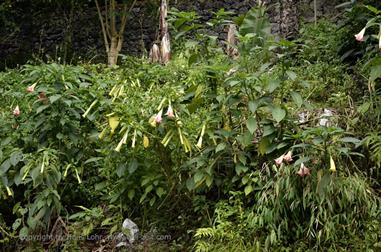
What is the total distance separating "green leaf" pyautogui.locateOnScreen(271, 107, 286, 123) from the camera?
10.3 feet

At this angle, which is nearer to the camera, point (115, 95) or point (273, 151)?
point (273, 151)

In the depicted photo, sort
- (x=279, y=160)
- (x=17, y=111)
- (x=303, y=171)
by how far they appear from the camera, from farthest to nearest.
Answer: (x=17, y=111)
(x=279, y=160)
(x=303, y=171)

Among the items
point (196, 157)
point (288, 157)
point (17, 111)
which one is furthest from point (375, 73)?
point (17, 111)

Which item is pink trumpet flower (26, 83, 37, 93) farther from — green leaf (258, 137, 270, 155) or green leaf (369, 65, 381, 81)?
green leaf (369, 65, 381, 81)

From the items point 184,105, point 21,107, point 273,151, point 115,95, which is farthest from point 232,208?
point 21,107

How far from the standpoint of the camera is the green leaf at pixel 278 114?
3.15m

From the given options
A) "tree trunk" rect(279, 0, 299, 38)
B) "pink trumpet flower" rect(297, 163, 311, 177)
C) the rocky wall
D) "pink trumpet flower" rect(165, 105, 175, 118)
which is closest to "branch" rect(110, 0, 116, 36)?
the rocky wall

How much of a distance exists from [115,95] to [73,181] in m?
0.84

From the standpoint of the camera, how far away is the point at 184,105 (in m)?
3.56

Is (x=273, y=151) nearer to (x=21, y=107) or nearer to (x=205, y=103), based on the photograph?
(x=205, y=103)

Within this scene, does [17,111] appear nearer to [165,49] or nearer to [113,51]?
[165,49]

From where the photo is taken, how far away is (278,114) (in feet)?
10.5

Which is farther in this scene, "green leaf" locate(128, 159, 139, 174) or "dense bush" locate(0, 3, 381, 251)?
"green leaf" locate(128, 159, 139, 174)

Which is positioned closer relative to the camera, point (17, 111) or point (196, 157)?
point (196, 157)
